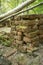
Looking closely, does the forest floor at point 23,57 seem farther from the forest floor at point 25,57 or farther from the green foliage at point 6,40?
the green foliage at point 6,40

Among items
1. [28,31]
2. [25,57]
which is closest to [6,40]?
[28,31]

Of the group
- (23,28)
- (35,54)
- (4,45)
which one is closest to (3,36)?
(4,45)

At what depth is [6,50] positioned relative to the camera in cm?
290

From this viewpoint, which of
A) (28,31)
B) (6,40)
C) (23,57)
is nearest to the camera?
(23,57)

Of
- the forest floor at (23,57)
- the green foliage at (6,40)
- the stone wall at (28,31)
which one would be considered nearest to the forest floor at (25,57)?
the forest floor at (23,57)

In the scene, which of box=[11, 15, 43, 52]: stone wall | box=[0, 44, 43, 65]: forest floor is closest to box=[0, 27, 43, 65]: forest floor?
box=[0, 44, 43, 65]: forest floor

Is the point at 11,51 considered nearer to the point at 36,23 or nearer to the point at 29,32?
the point at 29,32

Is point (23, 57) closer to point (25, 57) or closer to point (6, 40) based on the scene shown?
point (25, 57)

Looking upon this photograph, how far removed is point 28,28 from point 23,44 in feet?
1.08

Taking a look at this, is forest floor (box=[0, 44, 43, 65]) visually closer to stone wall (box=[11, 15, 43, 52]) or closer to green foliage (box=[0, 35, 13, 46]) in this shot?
stone wall (box=[11, 15, 43, 52])

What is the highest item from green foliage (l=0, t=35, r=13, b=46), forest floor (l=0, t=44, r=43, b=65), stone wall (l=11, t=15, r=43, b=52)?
stone wall (l=11, t=15, r=43, b=52)

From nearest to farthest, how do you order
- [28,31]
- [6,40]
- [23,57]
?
[23,57], [28,31], [6,40]

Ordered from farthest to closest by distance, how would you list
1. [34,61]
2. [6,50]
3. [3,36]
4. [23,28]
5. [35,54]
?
[3,36] < [6,50] < [23,28] < [35,54] < [34,61]

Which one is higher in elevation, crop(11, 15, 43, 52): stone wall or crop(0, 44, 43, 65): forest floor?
crop(11, 15, 43, 52): stone wall
